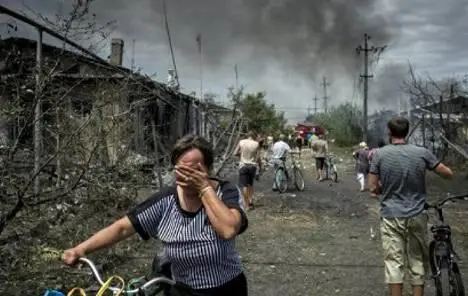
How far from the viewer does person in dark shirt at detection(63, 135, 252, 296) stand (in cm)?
295

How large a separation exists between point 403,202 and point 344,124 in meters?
57.7

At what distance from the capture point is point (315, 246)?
9.49m

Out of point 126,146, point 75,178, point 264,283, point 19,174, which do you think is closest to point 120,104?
point 126,146

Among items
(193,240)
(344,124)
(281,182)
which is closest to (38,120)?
(193,240)

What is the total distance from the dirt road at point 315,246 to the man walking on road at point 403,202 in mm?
1252

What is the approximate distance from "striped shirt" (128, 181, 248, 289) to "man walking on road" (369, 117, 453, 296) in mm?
2742

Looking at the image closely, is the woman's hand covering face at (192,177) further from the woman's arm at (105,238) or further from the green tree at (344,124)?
the green tree at (344,124)

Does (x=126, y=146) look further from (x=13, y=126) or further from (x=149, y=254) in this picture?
(x=13, y=126)

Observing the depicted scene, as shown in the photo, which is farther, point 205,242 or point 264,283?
point 264,283

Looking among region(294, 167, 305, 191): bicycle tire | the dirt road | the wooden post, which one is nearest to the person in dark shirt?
the wooden post

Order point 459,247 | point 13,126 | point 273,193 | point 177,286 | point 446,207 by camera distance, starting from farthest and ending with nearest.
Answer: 1. point 273,193
2. point 446,207
3. point 459,247
4. point 13,126
5. point 177,286

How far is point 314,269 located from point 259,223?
3.83 metres

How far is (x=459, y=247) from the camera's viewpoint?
9312 mm

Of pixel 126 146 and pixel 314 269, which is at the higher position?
pixel 126 146
